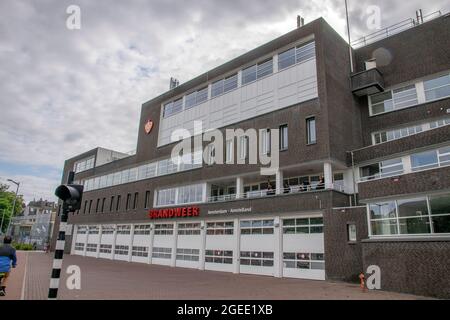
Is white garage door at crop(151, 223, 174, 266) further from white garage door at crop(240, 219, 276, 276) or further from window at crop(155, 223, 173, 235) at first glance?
white garage door at crop(240, 219, 276, 276)

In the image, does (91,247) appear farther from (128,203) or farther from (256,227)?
(256,227)

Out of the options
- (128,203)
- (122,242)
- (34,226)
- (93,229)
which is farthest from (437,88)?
(34,226)

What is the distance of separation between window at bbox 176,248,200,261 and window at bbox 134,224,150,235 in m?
6.25

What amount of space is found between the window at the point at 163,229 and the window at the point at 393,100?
68.4ft

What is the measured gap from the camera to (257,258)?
2339 cm

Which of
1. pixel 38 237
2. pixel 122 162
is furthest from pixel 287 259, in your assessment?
pixel 38 237

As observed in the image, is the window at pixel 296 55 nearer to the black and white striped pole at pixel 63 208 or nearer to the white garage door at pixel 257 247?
the white garage door at pixel 257 247

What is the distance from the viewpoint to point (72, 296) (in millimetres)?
11867

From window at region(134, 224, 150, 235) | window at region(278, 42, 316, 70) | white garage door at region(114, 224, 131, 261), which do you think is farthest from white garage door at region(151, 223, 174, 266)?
window at region(278, 42, 316, 70)

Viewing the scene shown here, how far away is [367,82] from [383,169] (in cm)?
729

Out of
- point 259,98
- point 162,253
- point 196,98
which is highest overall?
point 196,98

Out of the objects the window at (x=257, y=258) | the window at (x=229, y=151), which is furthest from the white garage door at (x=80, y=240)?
the window at (x=257, y=258)

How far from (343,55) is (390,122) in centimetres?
657

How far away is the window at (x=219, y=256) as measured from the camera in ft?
83.4
